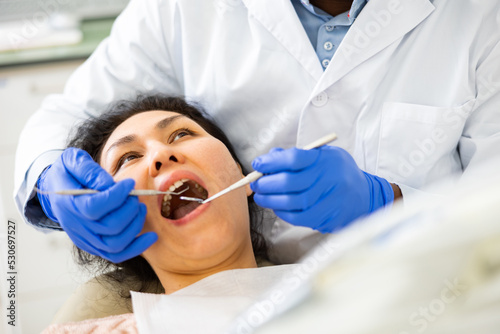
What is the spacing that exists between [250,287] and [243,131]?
512 mm

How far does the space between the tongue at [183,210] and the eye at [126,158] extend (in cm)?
17

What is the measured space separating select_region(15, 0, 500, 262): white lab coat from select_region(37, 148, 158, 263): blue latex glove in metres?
0.25

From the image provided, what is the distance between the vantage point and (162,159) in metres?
1.26

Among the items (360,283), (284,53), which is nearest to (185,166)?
(284,53)

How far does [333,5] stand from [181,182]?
A: 62 centimetres

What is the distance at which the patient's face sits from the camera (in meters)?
1.25

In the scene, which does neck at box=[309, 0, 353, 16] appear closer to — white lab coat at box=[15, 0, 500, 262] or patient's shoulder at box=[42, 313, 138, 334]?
white lab coat at box=[15, 0, 500, 262]

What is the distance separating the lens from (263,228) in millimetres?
→ 1699

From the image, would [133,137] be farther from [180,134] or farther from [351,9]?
[351,9]

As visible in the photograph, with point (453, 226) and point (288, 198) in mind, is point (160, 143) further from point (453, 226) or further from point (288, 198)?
point (453, 226)

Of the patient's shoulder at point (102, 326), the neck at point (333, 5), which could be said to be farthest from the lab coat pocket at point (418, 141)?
the patient's shoulder at point (102, 326)

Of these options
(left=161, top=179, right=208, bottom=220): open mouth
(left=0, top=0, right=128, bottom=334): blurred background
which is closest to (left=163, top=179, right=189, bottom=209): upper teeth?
(left=161, top=179, right=208, bottom=220): open mouth

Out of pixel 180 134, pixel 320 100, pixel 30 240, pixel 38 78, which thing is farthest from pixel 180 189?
pixel 38 78

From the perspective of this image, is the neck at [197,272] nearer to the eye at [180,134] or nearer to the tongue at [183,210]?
the tongue at [183,210]
